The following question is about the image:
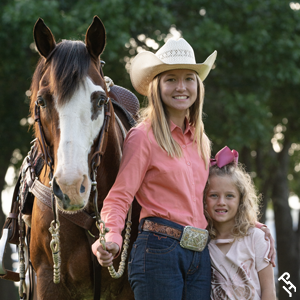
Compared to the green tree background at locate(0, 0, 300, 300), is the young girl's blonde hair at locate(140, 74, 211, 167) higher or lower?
lower

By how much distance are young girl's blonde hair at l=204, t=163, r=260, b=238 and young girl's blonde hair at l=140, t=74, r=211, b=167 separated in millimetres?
213

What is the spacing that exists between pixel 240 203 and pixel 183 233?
26.9 inches

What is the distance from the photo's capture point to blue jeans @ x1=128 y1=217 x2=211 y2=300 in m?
2.47

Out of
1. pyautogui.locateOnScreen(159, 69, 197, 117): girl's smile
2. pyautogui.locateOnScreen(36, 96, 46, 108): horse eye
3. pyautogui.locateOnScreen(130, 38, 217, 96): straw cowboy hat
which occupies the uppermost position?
pyautogui.locateOnScreen(130, 38, 217, 96): straw cowboy hat

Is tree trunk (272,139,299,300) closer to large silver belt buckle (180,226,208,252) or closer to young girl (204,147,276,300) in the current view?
young girl (204,147,276,300)

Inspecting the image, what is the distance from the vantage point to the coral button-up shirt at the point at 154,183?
2516 millimetres

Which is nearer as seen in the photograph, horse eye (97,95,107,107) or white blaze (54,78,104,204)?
white blaze (54,78,104,204)

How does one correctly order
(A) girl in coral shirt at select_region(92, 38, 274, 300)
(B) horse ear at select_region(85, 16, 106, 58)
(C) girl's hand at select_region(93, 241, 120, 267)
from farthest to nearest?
(B) horse ear at select_region(85, 16, 106, 58) < (A) girl in coral shirt at select_region(92, 38, 274, 300) < (C) girl's hand at select_region(93, 241, 120, 267)

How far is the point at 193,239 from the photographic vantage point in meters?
2.57

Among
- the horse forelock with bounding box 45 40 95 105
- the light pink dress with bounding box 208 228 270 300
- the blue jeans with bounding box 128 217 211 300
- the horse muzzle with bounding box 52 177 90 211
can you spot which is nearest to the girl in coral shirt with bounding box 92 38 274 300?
the blue jeans with bounding box 128 217 211 300

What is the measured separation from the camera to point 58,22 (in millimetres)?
6816

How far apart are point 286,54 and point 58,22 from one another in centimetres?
401

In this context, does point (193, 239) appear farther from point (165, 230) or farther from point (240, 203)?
point (240, 203)

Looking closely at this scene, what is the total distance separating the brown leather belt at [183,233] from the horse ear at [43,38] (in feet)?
3.73
